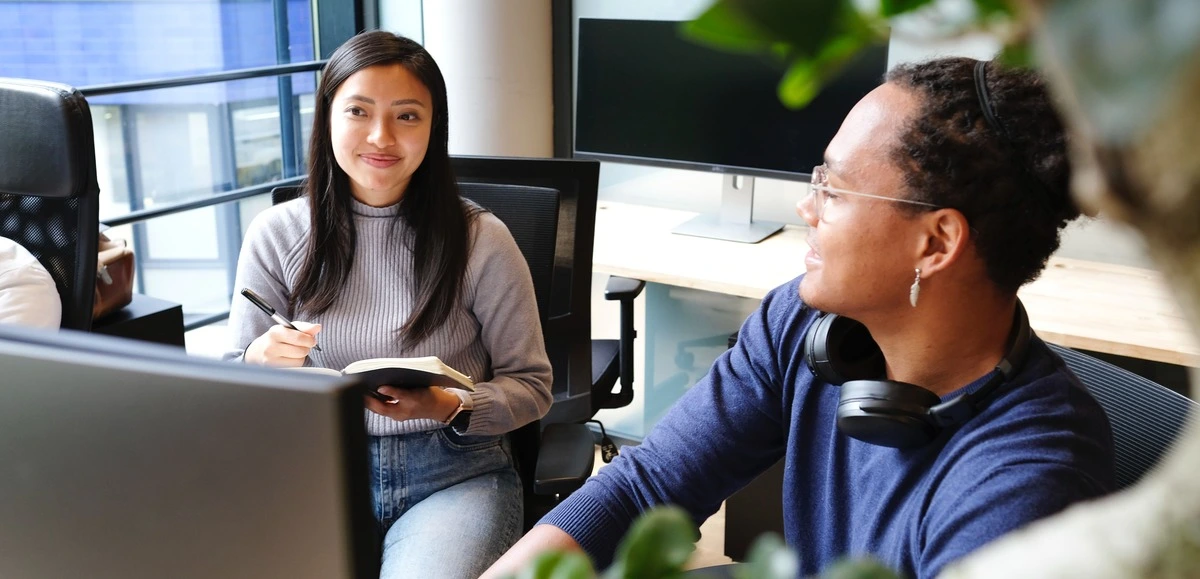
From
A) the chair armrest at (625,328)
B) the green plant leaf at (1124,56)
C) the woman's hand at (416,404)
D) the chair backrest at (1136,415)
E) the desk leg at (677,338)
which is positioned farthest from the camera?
the desk leg at (677,338)

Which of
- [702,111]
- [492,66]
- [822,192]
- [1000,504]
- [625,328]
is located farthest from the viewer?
[492,66]

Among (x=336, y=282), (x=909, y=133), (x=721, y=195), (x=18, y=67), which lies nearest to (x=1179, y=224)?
(x=909, y=133)

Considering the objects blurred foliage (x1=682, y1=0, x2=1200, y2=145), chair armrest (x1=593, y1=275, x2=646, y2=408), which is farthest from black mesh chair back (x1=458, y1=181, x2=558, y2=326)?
blurred foliage (x1=682, y1=0, x2=1200, y2=145)

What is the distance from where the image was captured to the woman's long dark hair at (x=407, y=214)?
1.84m

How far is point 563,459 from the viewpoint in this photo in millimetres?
1721

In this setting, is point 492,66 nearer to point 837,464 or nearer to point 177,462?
point 837,464

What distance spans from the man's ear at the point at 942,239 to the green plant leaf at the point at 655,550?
895 mm

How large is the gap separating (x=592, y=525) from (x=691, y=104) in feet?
5.75

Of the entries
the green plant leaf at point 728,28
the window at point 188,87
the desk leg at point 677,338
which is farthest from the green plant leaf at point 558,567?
the window at point 188,87

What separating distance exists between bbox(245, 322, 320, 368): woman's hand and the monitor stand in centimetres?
140

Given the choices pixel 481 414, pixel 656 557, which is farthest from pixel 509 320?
pixel 656 557

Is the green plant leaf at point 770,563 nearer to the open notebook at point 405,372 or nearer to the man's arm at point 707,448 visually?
the man's arm at point 707,448

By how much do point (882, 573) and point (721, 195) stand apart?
111 inches

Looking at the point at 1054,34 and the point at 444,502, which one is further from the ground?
the point at 1054,34
